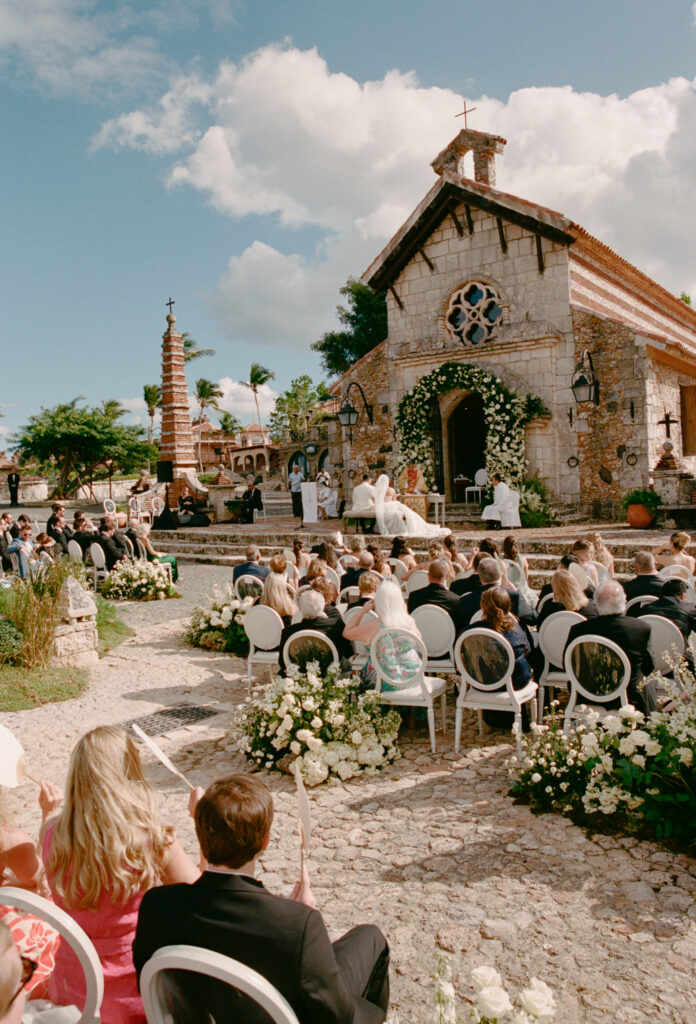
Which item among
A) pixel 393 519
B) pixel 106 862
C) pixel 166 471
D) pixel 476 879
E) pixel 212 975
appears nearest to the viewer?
pixel 212 975

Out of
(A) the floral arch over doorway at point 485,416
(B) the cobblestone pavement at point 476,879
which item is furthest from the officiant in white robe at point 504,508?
(B) the cobblestone pavement at point 476,879

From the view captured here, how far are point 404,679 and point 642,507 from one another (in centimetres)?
1014

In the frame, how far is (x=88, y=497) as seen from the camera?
36906mm

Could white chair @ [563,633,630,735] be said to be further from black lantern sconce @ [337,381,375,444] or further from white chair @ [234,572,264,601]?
black lantern sconce @ [337,381,375,444]

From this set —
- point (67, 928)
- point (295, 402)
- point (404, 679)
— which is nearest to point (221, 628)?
point (404, 679)

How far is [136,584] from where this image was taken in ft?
38.6

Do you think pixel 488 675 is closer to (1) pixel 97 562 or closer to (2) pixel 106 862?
(2) pixel 106 862

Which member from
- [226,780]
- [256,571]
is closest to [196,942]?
[226,780]

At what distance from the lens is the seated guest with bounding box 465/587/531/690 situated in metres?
4.93

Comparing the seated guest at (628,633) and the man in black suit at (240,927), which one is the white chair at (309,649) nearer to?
the seated guest at (628,633)

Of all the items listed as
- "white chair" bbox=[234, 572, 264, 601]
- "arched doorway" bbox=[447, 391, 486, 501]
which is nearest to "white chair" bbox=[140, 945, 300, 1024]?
"white chair" bbox=[234, 572, 264, 601]

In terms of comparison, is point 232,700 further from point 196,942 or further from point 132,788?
point 196,942

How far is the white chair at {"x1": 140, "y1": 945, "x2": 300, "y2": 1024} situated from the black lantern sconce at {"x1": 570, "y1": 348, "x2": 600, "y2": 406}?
14689 mm

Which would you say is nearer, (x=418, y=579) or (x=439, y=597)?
(x=439, y=597)
